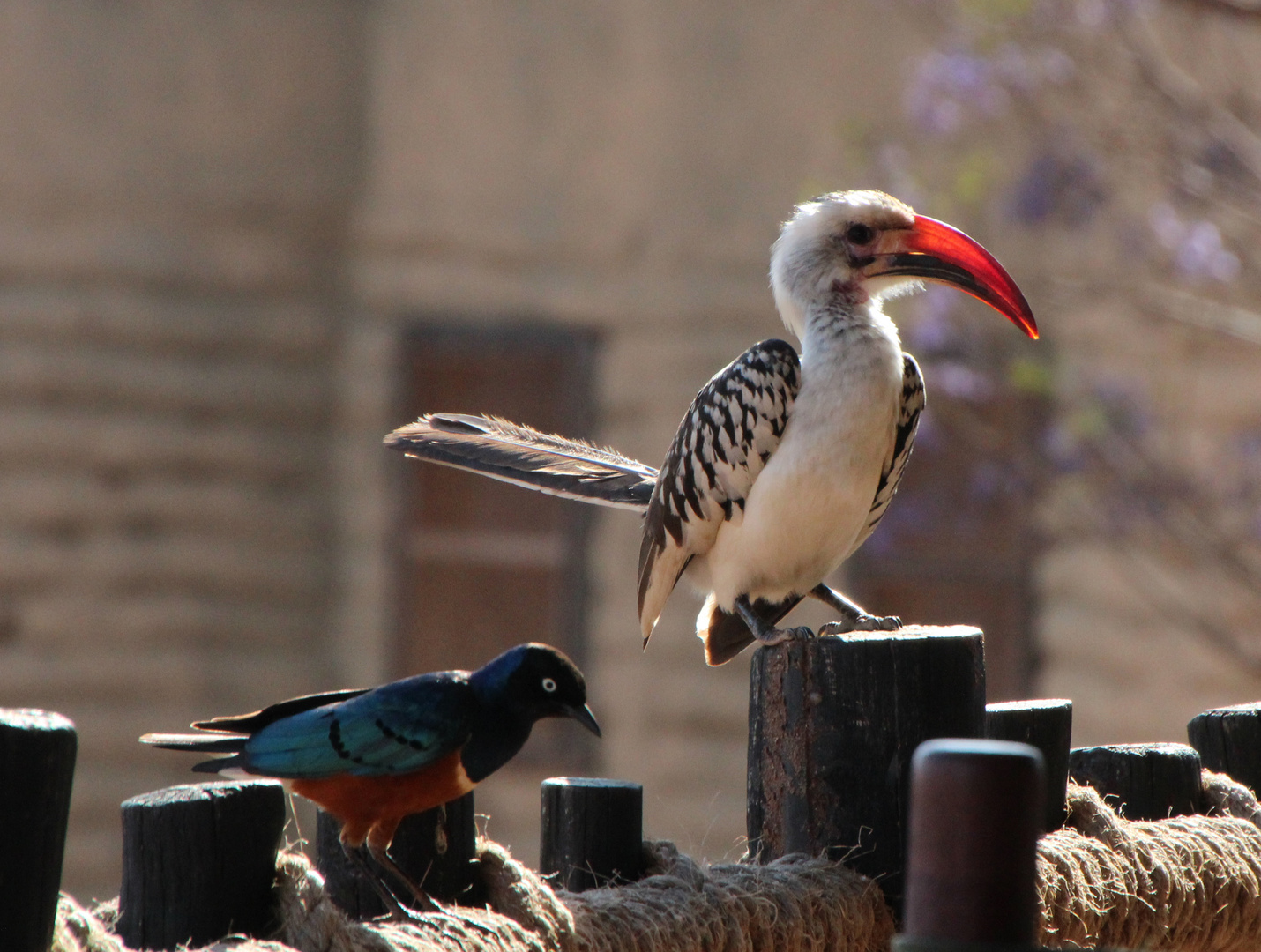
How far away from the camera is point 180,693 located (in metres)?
5.93

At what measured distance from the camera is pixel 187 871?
58.0 inches

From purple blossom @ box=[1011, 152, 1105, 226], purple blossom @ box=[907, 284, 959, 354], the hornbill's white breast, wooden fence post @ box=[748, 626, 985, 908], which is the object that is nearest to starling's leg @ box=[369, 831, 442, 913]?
wooden fence post @ box=[748, 626, 985, 908]

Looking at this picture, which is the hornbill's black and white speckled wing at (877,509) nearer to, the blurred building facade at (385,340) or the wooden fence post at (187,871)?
the wooden fence post at (187,871)

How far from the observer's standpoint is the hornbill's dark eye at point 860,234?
289 centimetres

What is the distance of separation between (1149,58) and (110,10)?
12.1 ft

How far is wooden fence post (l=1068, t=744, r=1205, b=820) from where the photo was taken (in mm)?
2166

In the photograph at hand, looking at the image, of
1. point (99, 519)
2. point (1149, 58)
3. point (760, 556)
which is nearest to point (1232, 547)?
point (1149, 58)

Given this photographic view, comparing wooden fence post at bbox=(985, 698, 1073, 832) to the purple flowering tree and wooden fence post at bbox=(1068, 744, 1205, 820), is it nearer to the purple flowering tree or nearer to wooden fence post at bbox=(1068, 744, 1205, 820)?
wooden fence post at bbox=(1068, 744, 1205, 820)

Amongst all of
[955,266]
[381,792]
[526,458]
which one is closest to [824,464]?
[955,266]

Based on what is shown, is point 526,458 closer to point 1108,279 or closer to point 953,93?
point 953,93

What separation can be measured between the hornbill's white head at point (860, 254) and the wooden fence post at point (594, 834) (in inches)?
50.2

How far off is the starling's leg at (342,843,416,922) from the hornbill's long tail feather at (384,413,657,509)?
1.19 meters

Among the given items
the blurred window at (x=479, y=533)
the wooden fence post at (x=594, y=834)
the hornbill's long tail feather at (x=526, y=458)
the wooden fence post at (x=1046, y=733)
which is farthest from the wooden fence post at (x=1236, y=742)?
the blurred window at (x=479, y=533)

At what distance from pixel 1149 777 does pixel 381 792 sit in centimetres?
110
